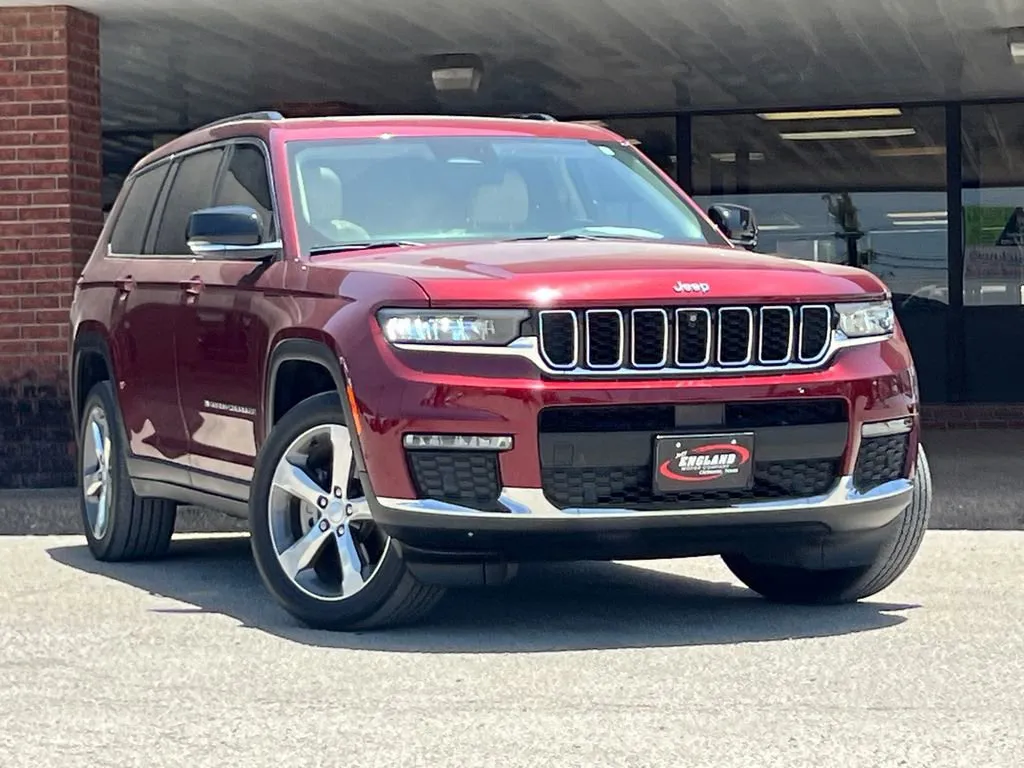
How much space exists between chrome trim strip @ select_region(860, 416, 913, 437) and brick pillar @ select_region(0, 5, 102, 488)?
23.2ft

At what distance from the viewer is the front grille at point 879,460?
730 centimetres

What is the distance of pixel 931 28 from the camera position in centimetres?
1470

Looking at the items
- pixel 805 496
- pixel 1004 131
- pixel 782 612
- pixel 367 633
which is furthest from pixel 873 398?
pixel 1004 131

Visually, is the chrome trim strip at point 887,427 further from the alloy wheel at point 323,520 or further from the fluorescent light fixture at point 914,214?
the fluorescent light fixture at point 914,214

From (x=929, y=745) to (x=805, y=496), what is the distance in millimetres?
1850

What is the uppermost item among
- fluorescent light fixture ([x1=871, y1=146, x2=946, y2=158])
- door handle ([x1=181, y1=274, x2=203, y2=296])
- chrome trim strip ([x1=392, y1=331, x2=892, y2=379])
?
fluorescent light fixture ([x1=871, y1=146, x2=946, y2=158])

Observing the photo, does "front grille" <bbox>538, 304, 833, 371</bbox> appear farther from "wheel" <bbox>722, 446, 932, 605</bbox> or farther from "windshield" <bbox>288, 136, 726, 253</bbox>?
"windshield" <bbox>288, 136, 726, 253</bbox>

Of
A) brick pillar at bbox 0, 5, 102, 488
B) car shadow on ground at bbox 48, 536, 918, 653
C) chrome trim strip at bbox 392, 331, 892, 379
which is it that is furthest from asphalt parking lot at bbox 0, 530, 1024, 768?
brick pillar at bbox 0, 5, 102, 488

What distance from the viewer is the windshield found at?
8.01 m

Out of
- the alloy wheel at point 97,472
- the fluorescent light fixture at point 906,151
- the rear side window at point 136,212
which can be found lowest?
the alloy wheel at point 97,472

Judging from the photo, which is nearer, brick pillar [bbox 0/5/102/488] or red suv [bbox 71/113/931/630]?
red suv [bbox 71/113/931/630]

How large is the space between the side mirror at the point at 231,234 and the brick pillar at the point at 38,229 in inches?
218

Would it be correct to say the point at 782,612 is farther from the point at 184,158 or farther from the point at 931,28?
the point at 931,28

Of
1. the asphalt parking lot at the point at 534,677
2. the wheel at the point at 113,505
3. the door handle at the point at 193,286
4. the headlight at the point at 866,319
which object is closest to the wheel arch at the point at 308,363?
the asphalt parking lot at the point at 534,677
